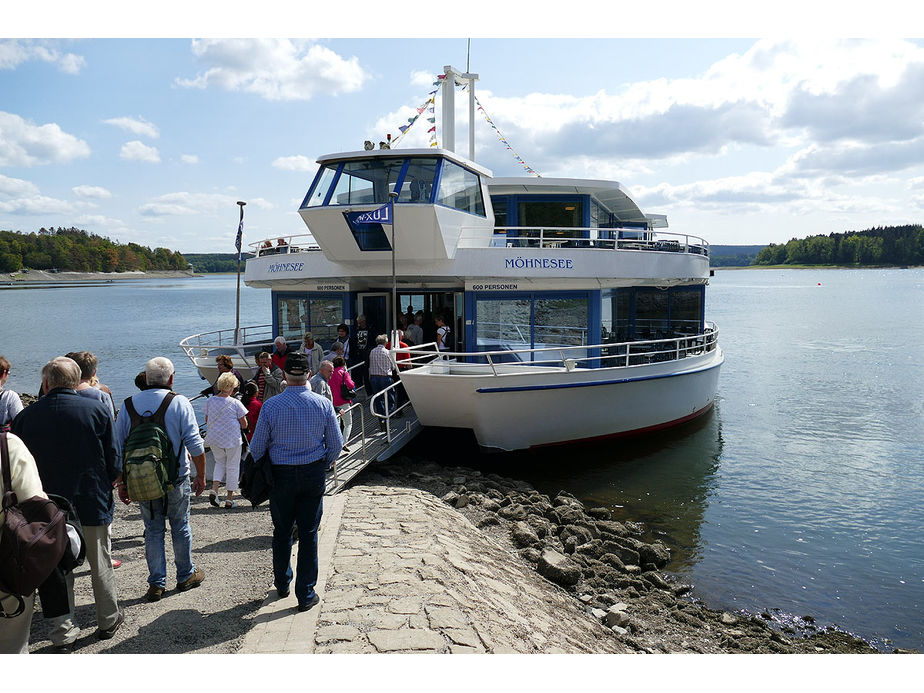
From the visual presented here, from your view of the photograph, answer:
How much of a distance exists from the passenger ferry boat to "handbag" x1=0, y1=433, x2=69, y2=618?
7.20 meters

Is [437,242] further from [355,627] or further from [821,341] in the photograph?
[821,341]

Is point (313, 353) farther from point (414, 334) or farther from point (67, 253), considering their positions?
point (67, 253)

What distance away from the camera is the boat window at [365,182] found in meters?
12.2

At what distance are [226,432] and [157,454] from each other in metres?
3.01

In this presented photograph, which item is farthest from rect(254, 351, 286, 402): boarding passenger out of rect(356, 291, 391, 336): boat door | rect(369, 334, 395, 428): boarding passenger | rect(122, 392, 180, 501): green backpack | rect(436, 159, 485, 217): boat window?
rect(356, 291, 391, 336): boat door

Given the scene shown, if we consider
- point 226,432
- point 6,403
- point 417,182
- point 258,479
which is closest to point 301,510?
point 258,479

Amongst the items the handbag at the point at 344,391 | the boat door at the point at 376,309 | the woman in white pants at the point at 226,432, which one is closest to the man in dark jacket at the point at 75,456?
the woman in white pants at the point at 226,432

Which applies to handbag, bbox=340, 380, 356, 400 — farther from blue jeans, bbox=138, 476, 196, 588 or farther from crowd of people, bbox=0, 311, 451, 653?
blue jeans, bbox=138, 476, 196, 588

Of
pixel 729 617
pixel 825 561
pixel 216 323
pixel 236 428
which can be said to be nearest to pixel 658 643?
pixel 729 617

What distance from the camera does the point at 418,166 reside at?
12.0 m

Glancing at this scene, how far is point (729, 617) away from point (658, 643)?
1389 mm

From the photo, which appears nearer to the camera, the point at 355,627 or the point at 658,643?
the point at 355,627

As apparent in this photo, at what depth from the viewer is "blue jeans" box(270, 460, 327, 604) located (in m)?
4.79

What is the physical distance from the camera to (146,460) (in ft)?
15.8
